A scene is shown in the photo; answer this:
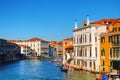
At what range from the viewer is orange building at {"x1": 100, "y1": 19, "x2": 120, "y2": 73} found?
91.0 feet

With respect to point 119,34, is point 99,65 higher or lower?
lower

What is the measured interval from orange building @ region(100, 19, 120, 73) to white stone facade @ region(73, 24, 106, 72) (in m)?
0.91

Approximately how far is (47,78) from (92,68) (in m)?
5.10

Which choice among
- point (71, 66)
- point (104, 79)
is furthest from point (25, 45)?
point (104, 79)

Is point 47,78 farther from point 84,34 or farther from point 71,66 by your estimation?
point 71,66

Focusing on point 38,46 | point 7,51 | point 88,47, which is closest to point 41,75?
point 88,47

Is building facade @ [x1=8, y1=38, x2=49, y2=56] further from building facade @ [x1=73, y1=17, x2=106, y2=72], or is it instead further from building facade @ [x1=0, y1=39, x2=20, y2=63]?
building facade @ [x1=73, y1=17, x2=106, y2=72]

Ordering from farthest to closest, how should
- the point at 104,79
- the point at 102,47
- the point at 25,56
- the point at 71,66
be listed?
the point at 25,56
the point at 71,66
the point at 102,47
the point at 104,79

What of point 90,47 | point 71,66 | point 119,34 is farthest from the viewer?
point 71,66

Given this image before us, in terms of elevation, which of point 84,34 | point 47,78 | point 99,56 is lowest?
point 47,78

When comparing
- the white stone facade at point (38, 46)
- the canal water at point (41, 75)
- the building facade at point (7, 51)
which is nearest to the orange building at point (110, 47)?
the canal water at point (41, 75)

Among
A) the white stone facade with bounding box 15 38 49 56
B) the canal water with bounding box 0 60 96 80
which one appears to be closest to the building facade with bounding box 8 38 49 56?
the white stone facade with bounding box 15 38 49 56

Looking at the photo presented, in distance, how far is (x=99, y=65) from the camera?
101 feet

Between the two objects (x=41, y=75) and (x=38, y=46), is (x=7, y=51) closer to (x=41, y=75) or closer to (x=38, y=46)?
(x=38, y=46)
